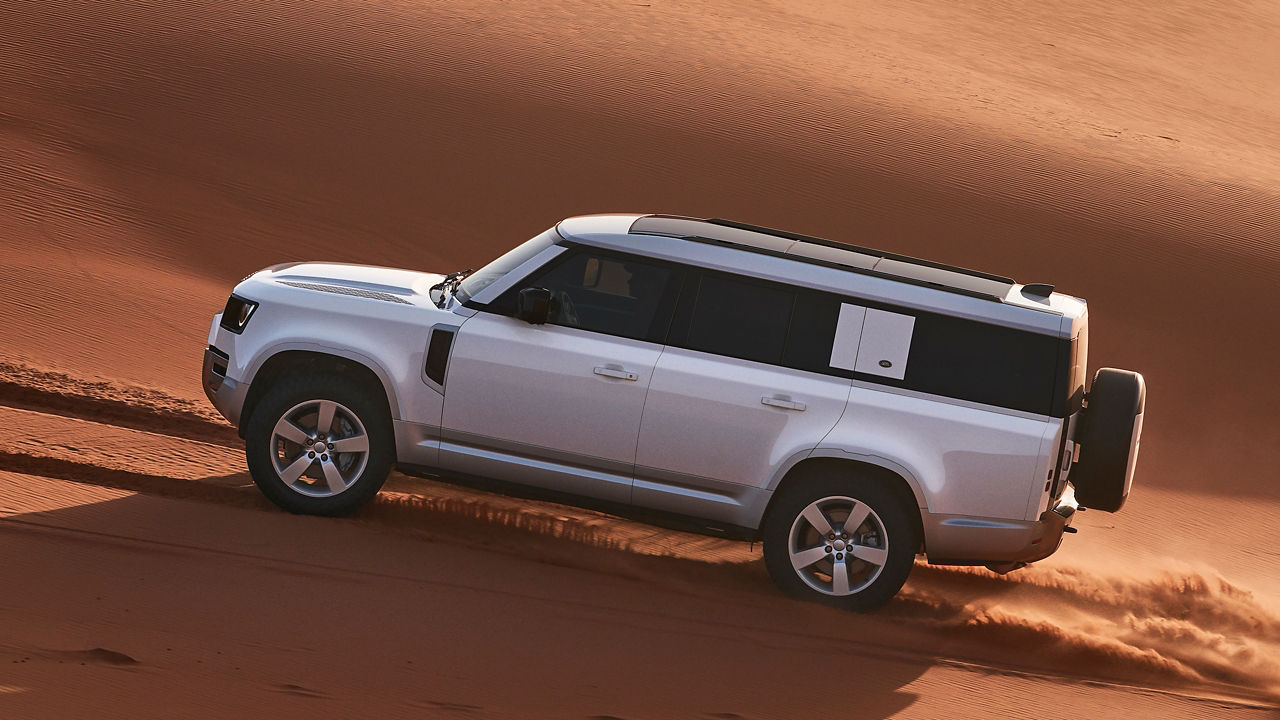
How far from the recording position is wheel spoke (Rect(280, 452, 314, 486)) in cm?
756

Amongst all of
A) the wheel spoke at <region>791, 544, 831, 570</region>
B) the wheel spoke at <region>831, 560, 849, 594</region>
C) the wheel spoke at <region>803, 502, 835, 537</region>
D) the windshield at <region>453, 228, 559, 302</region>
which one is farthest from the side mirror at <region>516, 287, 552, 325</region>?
the wheel spoke at <region>831, 560, 849, 594</region>

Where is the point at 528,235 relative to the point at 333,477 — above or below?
above

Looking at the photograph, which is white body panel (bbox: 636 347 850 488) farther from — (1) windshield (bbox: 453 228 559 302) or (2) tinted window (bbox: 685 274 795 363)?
(1) windshield (bbox: 453 228 559 302)

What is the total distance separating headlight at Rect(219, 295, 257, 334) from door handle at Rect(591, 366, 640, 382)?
2.14 m

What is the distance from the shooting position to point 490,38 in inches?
749

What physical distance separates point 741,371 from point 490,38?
1307 centimetres

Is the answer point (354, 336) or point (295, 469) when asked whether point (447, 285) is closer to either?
point (354, 336)

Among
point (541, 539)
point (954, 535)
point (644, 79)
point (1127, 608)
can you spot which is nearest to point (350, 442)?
point (541, 539)

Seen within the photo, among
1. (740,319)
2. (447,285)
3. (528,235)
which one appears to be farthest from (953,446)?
(528,235)

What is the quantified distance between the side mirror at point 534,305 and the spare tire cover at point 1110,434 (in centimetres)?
311

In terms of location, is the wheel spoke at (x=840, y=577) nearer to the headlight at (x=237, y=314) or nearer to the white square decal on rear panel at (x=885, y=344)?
the white square decal on rear panel at (x=885, y=344)

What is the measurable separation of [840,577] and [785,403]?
1.08 metres

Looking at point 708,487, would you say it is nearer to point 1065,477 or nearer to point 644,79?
point 1065,477

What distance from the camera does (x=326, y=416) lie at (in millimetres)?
7520
